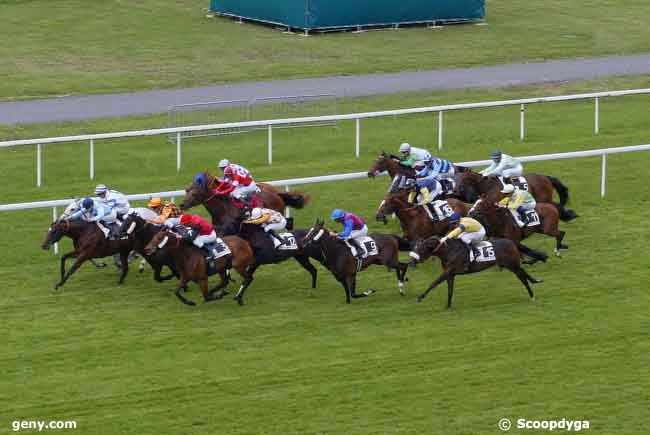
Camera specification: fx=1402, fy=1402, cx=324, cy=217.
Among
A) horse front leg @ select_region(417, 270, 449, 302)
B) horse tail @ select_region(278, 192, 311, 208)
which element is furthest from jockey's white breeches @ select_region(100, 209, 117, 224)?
horse front leg @ select_region(417, 270, 449, 302)

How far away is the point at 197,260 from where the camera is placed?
1343 cm

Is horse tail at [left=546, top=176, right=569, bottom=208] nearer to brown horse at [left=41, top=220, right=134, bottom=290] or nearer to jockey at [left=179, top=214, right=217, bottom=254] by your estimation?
jockey at [left=179, top=214, right=217, bottom=254]

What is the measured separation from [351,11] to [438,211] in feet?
46.9

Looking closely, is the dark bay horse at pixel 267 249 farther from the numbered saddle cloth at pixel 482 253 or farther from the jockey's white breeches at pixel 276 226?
the numbered saddle cloth at pixel 482 253

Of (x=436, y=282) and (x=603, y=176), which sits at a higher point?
(x=603, y=176)

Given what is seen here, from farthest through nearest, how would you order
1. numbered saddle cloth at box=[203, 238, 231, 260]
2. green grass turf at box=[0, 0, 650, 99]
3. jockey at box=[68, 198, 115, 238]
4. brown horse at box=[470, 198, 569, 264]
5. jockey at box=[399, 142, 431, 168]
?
A: green grass turf at box=[0, 0, 650, 99], jockey at box=[399, 142, 431, 168], brown horse at box=[470, 198, 569, 264], jockey at box=[68, 198, 115, 238], numbered saddle cloth at box=[203, 238, 231, 260]

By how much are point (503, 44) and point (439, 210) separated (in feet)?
45.8

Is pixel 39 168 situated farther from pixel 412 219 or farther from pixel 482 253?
pixel 482 253

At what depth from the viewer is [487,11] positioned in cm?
3120

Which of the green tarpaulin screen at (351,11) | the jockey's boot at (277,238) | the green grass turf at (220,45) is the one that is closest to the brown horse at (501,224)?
the jockey's boot at (277,238)

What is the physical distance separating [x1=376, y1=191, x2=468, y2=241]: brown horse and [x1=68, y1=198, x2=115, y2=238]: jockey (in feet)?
9.20

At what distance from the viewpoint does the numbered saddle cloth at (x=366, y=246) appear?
13602 millimetres

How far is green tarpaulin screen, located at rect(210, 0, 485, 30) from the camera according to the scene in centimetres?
2816

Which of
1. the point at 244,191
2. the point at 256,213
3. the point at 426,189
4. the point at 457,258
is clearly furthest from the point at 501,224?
the point at 244,191
